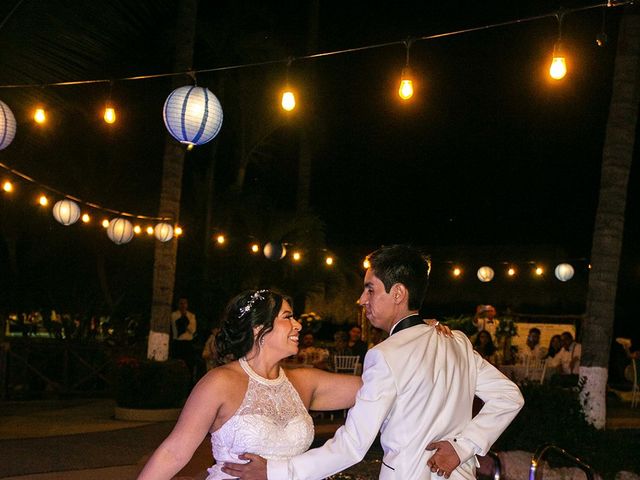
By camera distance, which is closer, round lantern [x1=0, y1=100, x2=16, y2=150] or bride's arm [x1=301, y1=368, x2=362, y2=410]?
bride's arm [x1=301, y1=368, x2=362, y2=410]

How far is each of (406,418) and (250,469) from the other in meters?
0.62

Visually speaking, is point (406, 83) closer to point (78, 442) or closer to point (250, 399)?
point (78, 442)

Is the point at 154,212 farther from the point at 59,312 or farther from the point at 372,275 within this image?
the point at 372,275

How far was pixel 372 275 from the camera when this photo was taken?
319 cm

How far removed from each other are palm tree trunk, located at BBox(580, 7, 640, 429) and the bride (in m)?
5.91

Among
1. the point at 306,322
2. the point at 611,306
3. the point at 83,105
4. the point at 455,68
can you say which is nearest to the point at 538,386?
the point at 611,306

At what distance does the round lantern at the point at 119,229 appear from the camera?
16.2 m

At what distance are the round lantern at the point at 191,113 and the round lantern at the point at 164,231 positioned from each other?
4205mm

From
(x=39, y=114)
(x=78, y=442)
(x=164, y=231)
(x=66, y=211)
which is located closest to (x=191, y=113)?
(x=39, y=114)

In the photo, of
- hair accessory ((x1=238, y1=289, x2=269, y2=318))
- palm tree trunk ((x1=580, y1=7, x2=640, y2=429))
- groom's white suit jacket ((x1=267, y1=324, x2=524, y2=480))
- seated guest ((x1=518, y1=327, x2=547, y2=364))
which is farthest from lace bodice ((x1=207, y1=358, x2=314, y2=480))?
seated guest ((x1=518, y1=327, x2=547, y2=364))

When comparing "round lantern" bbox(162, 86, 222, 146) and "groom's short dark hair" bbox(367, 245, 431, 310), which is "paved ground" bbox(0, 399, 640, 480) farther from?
Result: "groom's short dark hair" bbox(367, 245, 431, 310)

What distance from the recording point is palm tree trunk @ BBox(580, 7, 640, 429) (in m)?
9.16

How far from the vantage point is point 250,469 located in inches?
125

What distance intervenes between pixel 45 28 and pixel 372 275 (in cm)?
818
